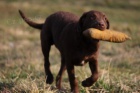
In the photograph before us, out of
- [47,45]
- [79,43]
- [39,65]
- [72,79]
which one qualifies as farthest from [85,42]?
[39,65]

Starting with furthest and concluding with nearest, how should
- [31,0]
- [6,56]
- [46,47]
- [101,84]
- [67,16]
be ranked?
[31,0]
[6,56]
[46,47]
[67,16]
[101,84]

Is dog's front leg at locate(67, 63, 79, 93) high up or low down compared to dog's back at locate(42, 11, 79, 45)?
down

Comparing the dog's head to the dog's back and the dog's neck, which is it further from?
the dog's back

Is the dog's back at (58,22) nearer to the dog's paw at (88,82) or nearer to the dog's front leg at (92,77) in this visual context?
the dog's front leg at (92,77)

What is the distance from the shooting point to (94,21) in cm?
628

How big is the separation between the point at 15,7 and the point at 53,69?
84.1 ft

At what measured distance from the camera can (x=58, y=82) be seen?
8227 mm

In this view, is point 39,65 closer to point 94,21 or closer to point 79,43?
point 79,43

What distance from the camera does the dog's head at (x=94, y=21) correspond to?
242 inches

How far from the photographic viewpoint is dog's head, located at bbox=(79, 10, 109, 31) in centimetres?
614

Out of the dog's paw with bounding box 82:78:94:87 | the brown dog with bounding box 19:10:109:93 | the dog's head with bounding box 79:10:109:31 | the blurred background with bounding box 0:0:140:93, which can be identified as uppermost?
the dog's head with bounding box 79:10:109:31

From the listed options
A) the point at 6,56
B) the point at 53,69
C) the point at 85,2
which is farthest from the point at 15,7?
the point at 53,69

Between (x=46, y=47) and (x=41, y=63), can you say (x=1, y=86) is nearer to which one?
(x=46, y=47)

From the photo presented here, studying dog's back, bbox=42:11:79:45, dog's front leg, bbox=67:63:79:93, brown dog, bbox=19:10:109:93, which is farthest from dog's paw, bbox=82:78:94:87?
dog's back, bbox=42:11:79:45
